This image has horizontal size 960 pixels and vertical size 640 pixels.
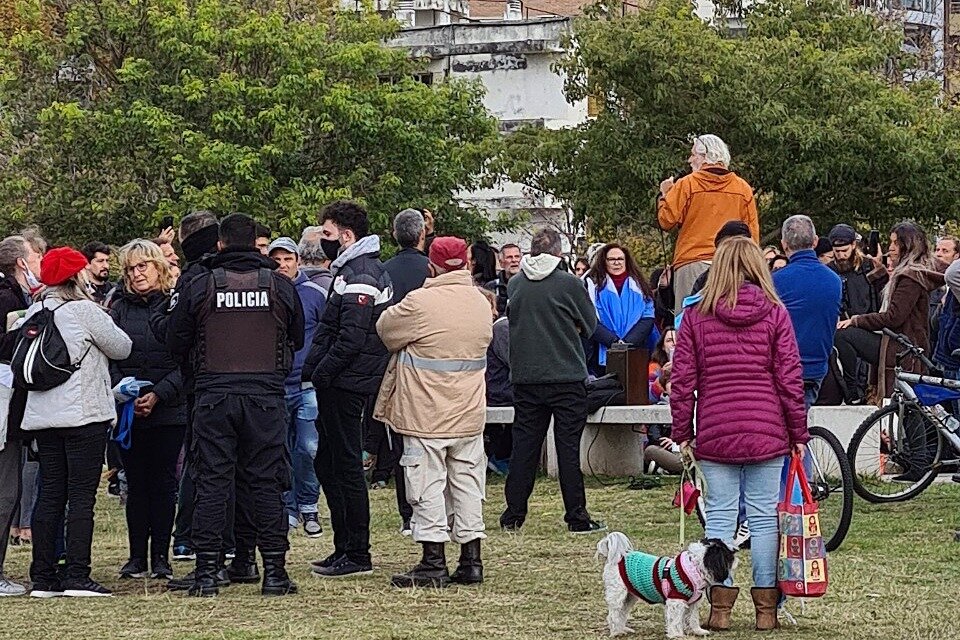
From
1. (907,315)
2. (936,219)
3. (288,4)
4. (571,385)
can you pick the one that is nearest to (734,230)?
(571,385)

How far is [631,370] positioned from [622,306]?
2.25ft

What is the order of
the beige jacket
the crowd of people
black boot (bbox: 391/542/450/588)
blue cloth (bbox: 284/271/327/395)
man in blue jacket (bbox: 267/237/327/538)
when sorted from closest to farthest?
the crowd of people < the beige jacket < black boot (bbox: 391/542/450/588) < man in blue jacket (bbox: 267/237/327/538) < blue cloth (bbox: 284/271/327/395)

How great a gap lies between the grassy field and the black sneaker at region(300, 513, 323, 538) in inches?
8.0

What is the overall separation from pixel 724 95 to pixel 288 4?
13531 mm

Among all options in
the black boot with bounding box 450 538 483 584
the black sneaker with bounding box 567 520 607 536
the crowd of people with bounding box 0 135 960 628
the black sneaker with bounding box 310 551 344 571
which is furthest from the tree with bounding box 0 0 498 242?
the black boot with bounding box 450 538 483 584

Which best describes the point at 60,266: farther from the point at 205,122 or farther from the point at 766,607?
the point at 205,122

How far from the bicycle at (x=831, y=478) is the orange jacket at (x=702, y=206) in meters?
2.13

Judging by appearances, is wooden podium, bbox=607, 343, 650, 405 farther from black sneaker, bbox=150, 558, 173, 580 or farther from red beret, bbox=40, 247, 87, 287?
red beret, bbox=40, 247, 87, 287

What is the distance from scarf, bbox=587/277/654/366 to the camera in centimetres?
1561

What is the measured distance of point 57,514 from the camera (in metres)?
10.1

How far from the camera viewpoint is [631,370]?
15.2 m

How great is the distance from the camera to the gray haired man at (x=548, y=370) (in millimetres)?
12523

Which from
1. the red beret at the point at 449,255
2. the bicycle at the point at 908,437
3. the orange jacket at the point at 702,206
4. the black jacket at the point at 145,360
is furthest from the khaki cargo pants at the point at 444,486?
the bicycle at the point at 908,437

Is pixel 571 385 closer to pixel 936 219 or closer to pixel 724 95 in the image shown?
pixel 724 95
